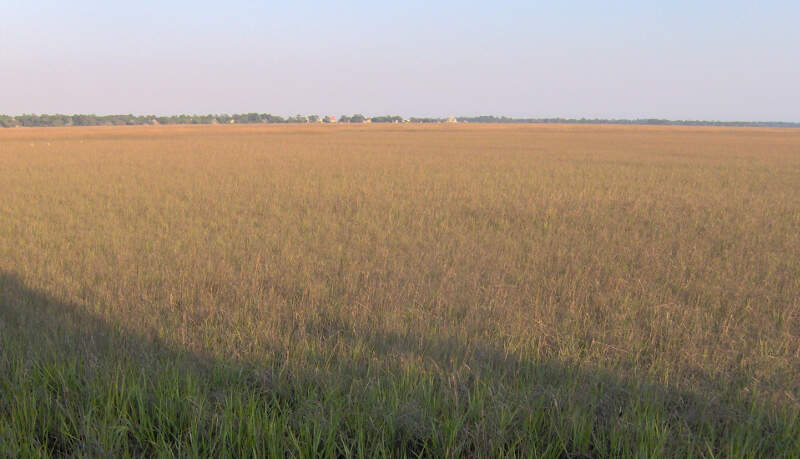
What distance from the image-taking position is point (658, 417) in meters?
2.40

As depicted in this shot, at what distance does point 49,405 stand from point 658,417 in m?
3.03

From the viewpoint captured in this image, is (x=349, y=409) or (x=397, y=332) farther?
(x=397, y=332)

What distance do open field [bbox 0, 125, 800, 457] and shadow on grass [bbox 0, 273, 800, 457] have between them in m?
0.01

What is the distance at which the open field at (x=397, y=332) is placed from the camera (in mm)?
2217

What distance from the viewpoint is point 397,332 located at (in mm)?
3508

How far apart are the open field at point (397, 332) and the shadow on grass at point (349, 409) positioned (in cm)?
1

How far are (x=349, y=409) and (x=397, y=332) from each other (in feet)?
3.92

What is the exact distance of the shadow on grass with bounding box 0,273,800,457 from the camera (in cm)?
213

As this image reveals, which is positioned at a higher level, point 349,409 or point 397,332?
point 349,409

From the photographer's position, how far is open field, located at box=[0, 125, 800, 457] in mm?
2217

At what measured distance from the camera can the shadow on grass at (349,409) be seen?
2127 mm

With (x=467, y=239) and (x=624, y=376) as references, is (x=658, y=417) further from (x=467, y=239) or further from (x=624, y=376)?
(x=467, y=239)

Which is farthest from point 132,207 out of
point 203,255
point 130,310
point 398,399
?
point 398,399

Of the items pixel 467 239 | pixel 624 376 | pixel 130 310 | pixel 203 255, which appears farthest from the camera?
pixel 467 239
